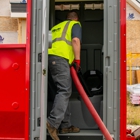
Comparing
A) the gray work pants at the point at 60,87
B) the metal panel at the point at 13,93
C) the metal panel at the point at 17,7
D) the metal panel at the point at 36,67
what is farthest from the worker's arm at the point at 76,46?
the metal panel at the point at 17,7

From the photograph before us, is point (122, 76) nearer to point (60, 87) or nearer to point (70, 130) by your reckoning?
point (60, 87)

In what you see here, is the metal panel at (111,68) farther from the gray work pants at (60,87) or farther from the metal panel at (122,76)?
the gray work pants at (60,87)

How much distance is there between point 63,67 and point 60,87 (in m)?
0.23

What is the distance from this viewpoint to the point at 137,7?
543 inches

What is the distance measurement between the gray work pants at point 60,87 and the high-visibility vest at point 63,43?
0.06 m

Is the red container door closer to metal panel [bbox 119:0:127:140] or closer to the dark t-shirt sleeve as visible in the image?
the dark t-shirt sleeve

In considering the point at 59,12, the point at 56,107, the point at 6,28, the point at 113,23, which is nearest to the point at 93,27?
the point at 59,12

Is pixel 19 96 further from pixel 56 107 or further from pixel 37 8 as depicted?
pixel 37 8

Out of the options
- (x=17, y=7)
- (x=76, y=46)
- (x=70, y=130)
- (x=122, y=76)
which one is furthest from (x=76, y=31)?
(x=17, y=7)

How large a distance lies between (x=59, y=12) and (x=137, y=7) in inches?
390

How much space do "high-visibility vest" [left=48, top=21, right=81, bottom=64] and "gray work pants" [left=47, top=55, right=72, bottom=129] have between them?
0.06 metres

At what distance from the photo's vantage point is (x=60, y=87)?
3.39 m

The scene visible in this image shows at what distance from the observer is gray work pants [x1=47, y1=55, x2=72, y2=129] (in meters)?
3.31

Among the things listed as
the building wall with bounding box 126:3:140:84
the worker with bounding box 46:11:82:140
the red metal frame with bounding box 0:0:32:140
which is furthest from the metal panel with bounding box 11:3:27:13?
the red metal frame with bounding box 0:0:32:140
